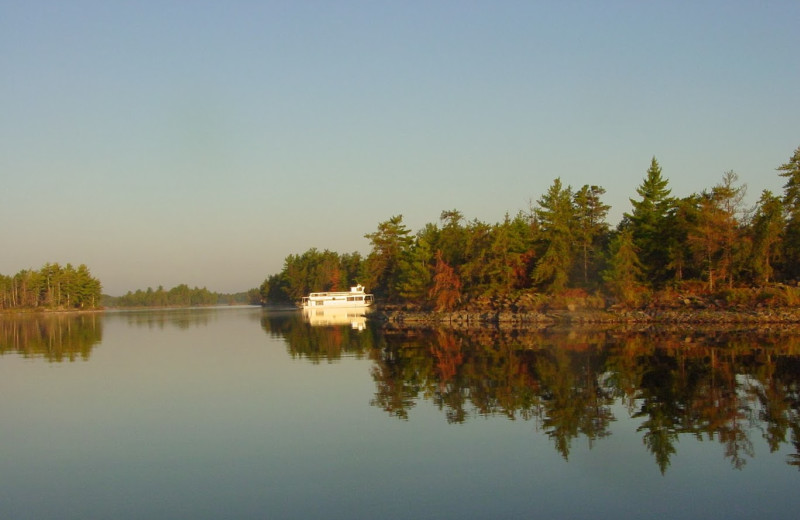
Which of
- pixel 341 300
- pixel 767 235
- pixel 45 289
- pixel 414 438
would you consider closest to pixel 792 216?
pixel 767 235

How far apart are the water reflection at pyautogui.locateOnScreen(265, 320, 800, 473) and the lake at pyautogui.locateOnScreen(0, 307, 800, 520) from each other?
11 cm

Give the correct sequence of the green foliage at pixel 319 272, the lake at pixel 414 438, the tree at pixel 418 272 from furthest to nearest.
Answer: the green foliage at pixel 319 272 → the tree at pixel 418 272 → the lake at pixel 414 438

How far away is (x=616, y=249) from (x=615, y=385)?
38535 mm

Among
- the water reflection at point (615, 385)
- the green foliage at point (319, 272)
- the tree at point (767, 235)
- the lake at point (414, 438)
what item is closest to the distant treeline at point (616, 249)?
the tree at point (767, 235)

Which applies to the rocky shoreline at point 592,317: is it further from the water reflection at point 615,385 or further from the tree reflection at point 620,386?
the tree reflection at point 620,386

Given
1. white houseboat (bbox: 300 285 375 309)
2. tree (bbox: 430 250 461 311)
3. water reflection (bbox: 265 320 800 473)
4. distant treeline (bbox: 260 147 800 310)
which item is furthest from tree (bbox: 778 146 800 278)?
white houseboat (bbox: 300 285 375 309)

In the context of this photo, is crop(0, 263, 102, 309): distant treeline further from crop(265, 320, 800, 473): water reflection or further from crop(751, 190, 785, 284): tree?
crop(751, 190, 785, 284): tree

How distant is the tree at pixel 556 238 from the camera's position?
209 feet

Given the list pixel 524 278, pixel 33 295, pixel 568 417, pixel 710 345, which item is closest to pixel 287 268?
pixel 33 295

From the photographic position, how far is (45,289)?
149m

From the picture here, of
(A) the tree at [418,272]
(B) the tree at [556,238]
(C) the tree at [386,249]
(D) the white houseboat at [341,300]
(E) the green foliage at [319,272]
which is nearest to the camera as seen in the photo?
(B) the tree at [556,238]

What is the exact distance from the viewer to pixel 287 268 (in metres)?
174

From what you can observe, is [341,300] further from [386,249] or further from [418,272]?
[418,272]

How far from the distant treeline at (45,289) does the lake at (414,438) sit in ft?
427
